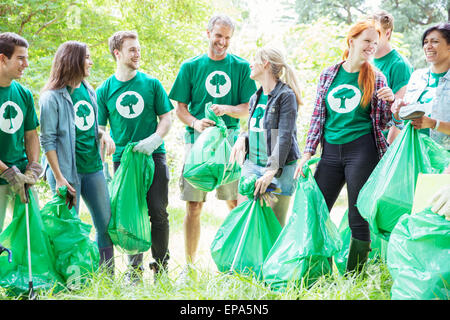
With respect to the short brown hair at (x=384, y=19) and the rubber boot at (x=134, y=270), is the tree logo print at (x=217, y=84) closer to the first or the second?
the short brown hair at (x=384, y=19)

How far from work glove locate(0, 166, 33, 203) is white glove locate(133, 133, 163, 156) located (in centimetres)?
67

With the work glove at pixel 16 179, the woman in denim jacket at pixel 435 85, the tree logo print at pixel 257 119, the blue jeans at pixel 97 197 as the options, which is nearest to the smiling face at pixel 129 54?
the blue jeans at pixel 97 197

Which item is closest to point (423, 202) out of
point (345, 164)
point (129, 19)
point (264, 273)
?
point (345, 164)

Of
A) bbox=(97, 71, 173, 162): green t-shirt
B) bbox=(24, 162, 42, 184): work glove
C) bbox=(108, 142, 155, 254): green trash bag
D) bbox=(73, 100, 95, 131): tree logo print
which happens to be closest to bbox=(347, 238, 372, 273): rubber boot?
bbox=(108, 142, 155, 254): green trash bag

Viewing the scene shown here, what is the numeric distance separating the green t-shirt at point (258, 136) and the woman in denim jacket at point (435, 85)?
2.46 ft

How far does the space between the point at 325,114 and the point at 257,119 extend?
0.41m

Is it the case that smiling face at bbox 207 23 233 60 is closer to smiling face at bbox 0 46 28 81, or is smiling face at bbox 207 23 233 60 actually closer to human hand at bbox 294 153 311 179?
human hand at bbox 294 153 311 179

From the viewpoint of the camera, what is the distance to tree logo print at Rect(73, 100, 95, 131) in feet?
8.71

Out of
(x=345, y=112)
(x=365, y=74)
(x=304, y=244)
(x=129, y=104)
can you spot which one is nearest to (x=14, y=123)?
(x=129, y=104)

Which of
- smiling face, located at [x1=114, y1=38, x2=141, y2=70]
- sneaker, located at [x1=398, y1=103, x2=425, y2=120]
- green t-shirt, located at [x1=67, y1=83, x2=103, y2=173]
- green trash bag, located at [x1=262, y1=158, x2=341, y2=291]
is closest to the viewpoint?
sneaker, located at [x1=398, y1=103, x2=425, y2=120]

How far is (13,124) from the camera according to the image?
2.46m

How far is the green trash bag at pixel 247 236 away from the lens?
8.18ft

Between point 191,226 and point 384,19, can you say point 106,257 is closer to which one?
point 191,226

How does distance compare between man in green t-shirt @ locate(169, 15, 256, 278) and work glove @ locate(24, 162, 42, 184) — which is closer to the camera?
work glove @ locate(24, 162, 42, 184)
